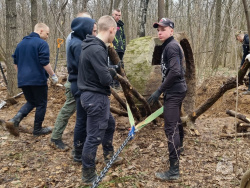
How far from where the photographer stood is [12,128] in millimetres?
4273

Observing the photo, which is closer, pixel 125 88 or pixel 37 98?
pixel 125 88

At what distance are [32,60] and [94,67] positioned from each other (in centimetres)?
192

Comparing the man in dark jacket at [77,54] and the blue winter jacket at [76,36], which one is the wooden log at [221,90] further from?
the blue winter jacket at [76,36]

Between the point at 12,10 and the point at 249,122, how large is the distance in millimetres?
6104

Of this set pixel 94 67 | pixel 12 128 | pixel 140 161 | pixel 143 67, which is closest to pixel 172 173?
pixel 140 161

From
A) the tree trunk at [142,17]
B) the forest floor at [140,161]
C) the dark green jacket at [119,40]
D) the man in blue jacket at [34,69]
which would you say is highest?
the tree trunk at [142,17]

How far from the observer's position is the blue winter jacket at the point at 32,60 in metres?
4.09

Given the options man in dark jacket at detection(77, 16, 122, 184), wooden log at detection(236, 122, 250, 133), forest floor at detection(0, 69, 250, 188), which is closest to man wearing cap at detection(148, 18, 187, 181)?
forest floor at detection(0, 69, 250, 188)

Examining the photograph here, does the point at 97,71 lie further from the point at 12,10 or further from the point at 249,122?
the point at 12,10

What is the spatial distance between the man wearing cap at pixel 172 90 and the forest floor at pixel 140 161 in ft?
0.79

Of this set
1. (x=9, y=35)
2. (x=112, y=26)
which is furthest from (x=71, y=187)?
(x=9, y=35)

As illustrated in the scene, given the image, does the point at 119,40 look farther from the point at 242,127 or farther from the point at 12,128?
the point at 242,127

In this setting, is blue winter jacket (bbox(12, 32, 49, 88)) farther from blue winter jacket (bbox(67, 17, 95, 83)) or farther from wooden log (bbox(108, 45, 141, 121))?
wooden log (bbox(108, 45, 141, 121))

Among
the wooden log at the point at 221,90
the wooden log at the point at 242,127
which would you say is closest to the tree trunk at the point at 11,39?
the wooden log at the point at 221,90
